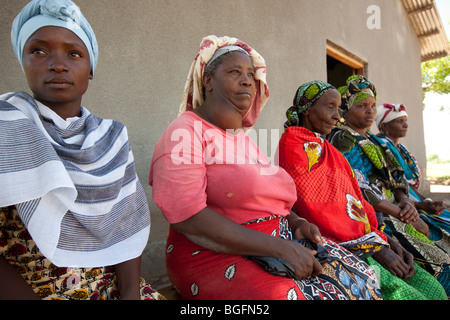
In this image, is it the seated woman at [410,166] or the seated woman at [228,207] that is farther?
the seated woman at [410,166]

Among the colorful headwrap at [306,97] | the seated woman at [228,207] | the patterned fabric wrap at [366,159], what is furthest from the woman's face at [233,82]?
the patterned fabric wrap at [366,159]

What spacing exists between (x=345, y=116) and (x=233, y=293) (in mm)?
2558

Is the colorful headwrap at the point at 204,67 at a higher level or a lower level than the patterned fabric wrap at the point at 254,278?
higher

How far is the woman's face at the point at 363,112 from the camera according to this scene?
3287 mm

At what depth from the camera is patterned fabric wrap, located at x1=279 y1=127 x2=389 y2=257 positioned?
219 centimetres

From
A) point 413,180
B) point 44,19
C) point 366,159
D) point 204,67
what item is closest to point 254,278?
point 204,67

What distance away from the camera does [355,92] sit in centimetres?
336

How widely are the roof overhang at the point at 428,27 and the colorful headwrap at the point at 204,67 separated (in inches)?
348

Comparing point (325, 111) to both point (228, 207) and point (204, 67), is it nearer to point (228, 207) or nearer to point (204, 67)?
point (204, 67)

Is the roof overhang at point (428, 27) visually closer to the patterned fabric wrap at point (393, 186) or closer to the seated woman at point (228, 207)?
the patterned fabric wrap at point (393, 186)

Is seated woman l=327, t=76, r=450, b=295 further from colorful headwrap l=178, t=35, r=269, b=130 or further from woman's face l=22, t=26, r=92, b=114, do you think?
woman's face l=22, t=26, r=92, b=114

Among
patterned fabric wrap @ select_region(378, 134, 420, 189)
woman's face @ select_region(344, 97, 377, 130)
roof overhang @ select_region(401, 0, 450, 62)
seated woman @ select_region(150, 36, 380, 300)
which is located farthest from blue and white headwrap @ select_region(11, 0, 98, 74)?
roof overhang @ select_region(401, 0, 450, 62)
